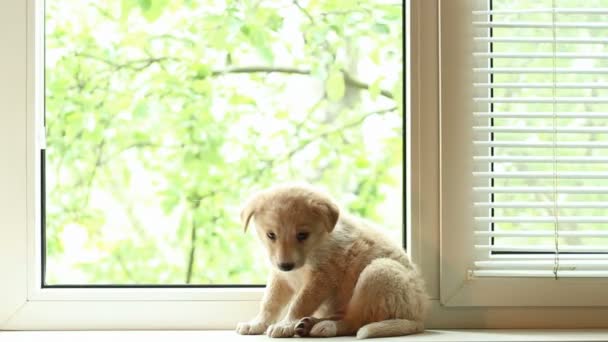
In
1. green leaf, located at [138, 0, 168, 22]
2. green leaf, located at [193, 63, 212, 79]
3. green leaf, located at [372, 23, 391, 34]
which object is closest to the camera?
green leaf, located at [138, 0, 168, 22]

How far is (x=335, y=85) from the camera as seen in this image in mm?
2713

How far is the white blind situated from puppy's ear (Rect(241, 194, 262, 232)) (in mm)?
441

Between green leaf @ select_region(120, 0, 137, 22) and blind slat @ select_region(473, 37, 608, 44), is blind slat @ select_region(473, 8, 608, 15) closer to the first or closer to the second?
blind slat @ select_region(473, 37, 608, 44)

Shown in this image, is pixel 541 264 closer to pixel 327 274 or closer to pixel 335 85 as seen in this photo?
pixel 327 274

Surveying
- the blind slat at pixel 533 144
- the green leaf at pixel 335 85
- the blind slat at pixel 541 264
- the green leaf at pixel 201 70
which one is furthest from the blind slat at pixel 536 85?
the green leaf at pixel 201 70

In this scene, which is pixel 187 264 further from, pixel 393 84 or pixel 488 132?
pixel 488 132

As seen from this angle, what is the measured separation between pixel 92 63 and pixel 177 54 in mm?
306

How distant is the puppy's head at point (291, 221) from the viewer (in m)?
1.33

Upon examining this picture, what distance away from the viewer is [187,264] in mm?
2791

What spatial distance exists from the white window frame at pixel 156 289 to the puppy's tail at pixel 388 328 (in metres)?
0.18

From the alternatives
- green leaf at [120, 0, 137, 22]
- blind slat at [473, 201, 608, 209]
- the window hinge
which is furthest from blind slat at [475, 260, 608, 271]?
green leaf at [120, 0, 137, 22]

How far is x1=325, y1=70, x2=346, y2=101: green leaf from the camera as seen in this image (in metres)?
2.71

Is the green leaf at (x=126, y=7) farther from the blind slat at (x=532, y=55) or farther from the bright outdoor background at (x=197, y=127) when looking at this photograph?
the blind slat at (x=532, y=55)

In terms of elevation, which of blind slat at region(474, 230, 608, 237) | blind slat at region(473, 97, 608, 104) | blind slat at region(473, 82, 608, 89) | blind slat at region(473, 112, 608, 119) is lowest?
blind slat at region(474, 230, 608, 237)
